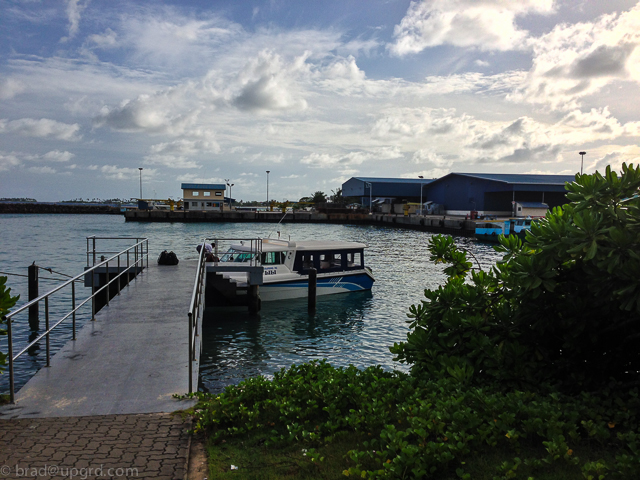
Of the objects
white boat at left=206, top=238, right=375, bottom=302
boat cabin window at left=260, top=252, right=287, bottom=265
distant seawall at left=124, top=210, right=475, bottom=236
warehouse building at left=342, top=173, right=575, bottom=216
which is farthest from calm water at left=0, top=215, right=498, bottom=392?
distant seawall at left=124, top=210, right=475, bottom=236

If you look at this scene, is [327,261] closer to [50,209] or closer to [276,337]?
[276,337]

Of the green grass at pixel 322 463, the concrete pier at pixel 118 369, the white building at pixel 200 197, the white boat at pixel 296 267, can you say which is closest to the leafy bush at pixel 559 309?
the green grass at pixel 322 463

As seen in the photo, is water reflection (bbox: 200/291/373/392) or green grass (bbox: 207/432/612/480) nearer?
green grass (bbox: 207/432/612/480)

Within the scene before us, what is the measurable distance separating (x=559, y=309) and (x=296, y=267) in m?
15.9

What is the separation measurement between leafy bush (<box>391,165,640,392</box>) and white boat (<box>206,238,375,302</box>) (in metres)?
12.9

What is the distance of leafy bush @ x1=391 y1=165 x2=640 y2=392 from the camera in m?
5.09

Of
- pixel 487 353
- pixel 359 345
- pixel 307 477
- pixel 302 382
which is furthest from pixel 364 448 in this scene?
pixel 359 345

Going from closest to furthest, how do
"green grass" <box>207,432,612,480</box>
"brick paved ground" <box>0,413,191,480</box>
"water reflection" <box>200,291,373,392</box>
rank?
"green grass" <box>207,432,612,480</box>, "brick paved ground" <box>0,413,191,480</box>, "water reflection" <box>200,291,373,392</box>

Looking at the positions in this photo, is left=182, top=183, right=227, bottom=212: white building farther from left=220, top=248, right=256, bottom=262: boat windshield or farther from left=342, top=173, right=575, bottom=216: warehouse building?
left=220, top=248, right=256, bottom=262: boat windshield

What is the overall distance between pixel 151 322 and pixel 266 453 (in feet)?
19.6

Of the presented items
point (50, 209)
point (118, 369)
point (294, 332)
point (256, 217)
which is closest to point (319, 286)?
point (294, 332)

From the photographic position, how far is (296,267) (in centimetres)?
2119

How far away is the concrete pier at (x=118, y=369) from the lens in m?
6.17

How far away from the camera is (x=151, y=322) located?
10.2 meters
